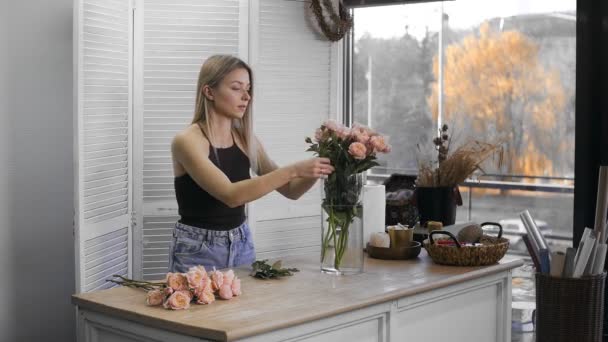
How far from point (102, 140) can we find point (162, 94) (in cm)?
55

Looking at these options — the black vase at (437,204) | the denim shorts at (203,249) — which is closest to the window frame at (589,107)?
the black vase at (437,204)

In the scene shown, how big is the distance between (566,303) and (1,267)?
2.63 meters

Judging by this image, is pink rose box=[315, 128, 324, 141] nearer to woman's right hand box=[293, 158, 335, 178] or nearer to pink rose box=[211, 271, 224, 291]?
woman's right hand box=[293, 158, 335, 178]

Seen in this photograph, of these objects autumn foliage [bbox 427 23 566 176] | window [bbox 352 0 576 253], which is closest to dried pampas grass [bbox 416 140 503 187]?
window [bbox 352 0 576 253]

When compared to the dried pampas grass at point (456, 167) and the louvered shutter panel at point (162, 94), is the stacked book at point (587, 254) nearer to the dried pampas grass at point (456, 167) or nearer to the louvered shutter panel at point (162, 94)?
the dried pampas grass at point (456, 167)

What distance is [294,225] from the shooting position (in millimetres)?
4875

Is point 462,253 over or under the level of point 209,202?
under

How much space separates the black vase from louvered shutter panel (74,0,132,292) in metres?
1.49

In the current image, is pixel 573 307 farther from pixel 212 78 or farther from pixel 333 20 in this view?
pixel 333 20

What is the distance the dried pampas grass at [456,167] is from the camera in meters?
3.89

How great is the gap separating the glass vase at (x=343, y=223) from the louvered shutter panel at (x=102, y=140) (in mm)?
1260

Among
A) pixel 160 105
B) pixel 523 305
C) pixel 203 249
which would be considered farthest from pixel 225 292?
pixel 523 305

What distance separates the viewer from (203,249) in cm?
335

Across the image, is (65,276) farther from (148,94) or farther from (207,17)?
(207,17)
